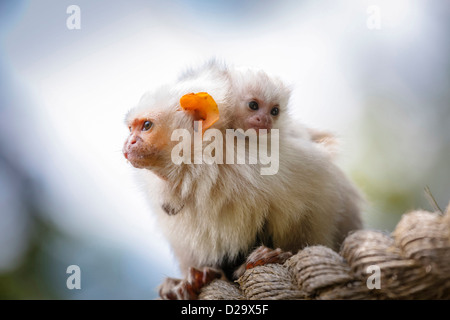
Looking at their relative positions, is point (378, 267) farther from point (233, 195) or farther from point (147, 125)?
point (147, 125)

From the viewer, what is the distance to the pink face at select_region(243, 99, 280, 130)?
1.38 metres

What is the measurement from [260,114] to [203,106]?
242 millimetres

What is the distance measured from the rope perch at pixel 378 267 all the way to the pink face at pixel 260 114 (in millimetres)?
481

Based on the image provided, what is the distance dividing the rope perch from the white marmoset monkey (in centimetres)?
18

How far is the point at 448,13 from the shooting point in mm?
1456

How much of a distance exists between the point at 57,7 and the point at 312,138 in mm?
888

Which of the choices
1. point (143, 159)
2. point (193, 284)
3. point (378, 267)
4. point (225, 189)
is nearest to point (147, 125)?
point (143, 159)

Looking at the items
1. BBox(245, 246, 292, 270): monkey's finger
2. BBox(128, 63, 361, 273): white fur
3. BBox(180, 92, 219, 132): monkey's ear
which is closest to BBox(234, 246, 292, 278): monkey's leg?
BBox(245, 246, 292, 270): monkey's finger

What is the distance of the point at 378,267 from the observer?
2.64 feet

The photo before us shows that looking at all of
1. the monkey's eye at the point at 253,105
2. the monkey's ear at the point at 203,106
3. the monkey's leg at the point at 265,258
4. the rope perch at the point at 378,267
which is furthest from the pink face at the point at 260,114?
the rope perch at the point at 378,267

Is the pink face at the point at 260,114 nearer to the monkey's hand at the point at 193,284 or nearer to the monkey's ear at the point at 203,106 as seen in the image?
the monkey's ear at the point at 203,106
